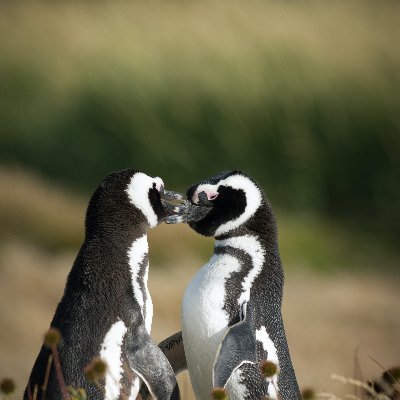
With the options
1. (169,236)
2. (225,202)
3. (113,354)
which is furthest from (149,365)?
(169,236)

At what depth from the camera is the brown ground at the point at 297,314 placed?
16.6 meters

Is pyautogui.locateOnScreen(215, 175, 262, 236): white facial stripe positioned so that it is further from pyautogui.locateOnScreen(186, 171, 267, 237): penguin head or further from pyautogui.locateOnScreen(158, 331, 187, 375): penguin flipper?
pyautogui.locateOnScreen(158, 331, 187, 375): penguin flipper

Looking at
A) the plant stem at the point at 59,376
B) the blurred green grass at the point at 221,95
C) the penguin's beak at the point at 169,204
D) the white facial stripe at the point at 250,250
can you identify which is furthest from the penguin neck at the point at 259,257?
the blurred green grass at the point at 221,95

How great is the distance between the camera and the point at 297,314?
808 inches

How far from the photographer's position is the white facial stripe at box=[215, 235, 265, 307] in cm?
629

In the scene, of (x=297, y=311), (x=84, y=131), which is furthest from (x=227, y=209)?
(x=84, y=131)

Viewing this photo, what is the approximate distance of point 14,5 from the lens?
30.4 metres

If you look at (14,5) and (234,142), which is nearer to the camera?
(234,142)

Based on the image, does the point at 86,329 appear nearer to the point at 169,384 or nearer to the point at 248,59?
the point at 169,384

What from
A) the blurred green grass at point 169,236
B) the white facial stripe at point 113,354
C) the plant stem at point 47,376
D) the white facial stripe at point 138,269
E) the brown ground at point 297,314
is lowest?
the plant stem at point 47,376

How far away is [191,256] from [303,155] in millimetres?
6863

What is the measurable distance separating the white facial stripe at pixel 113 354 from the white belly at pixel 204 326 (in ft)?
1.04

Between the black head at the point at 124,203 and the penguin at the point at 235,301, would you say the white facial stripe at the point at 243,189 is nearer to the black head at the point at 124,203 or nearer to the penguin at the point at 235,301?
the penguin at the point at 235,301

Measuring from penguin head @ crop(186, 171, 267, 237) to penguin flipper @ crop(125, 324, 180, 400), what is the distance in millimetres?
635
